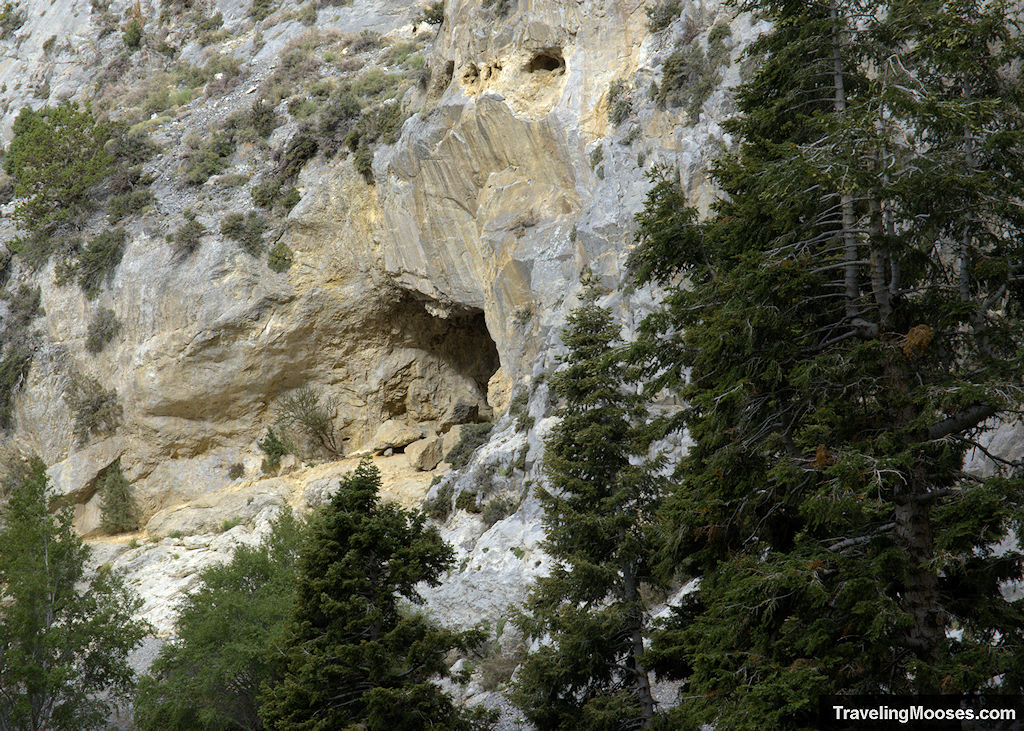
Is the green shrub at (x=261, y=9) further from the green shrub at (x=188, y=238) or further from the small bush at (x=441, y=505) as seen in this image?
the small bush at (x=441, y=505)

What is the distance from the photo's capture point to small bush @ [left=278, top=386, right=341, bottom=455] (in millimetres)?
31953

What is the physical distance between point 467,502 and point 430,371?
11.6 m

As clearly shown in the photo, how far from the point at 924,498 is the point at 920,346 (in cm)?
139

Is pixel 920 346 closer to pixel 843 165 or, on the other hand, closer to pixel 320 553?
pixel 843 165

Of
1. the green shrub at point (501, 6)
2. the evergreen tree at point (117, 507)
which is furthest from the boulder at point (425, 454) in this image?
the green shrub at point (501, 6)

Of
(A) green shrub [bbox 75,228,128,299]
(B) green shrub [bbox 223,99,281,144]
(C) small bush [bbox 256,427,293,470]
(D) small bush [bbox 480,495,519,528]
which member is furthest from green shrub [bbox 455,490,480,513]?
(B) green shrub [bbox 223,99,281,144]

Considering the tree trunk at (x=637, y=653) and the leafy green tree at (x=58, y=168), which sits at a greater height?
the leafy green tree at (x=58, y=168)

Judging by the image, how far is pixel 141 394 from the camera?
31906mm

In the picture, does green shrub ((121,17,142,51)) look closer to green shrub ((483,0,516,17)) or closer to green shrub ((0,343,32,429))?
green shrub ((0,343,32,429))

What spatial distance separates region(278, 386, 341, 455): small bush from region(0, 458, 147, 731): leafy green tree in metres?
12.2

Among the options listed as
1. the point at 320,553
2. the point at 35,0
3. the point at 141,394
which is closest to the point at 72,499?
the point at 141,394

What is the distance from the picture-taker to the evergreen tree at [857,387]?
6.71m

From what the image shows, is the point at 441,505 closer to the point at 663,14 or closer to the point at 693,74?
the point at 693,74

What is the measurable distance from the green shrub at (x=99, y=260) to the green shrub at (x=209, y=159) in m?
4.00
